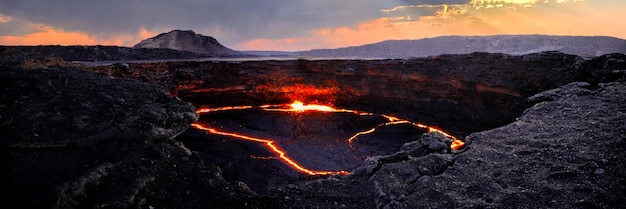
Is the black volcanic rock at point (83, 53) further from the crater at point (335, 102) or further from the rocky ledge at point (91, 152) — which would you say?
the rocky ledge at point (91, 152)

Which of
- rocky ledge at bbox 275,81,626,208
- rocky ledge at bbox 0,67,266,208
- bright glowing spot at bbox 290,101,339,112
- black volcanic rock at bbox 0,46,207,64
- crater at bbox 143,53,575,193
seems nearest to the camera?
rocky ledge at bbox 275,81,626,208

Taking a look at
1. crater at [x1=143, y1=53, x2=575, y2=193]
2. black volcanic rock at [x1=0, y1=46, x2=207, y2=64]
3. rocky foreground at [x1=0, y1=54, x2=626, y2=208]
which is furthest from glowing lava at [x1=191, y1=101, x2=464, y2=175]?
black volcanic rock at [x1=0, y1=46, x2=207, y2=64]

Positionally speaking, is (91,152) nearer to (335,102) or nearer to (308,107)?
(308,107)

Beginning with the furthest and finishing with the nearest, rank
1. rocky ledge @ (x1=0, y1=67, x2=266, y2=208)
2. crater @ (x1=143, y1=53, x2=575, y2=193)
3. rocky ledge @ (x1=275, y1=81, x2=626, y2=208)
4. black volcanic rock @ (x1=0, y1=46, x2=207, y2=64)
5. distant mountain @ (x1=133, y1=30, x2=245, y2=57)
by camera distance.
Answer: distant mountain @ (x1=133, y1=30, x2=245, y2=57)
black volcanic rock @ (x1=0, y1=46, x2=207, y2=64)
crater @ (x1=143, y1=53, x2=575, y2=193)
rocky ledge @ (x1=0, y1=67, x2=266, y2=208)
rocky ledge @ (x1=275, y1=81, x2=626, y2=208)

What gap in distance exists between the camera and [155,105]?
8211mm

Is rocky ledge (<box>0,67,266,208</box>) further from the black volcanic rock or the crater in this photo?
the black volcanic rock

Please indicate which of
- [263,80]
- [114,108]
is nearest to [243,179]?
[114,108]

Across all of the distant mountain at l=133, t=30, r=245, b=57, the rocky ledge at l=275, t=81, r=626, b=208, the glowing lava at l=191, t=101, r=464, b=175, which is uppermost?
the distant mountain at l=133, t=30, r=245, b=57

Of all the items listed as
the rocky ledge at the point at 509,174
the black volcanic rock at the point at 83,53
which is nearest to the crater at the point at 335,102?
the rocky ledge at the point at 509,174

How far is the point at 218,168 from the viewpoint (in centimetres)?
658

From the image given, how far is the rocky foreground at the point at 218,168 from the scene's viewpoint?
4.86 m

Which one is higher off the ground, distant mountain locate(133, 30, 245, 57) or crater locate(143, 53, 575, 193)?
distant mountain locate(133, 30, 245, 57)

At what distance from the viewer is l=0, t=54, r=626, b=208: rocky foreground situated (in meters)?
4.86

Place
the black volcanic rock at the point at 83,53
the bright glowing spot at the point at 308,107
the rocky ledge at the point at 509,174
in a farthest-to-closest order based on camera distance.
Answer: the bright glowing spot at the point at 308,107 < the black volcanic rock at the point at 83,53 < the rocky ledge at the point at 509,174
